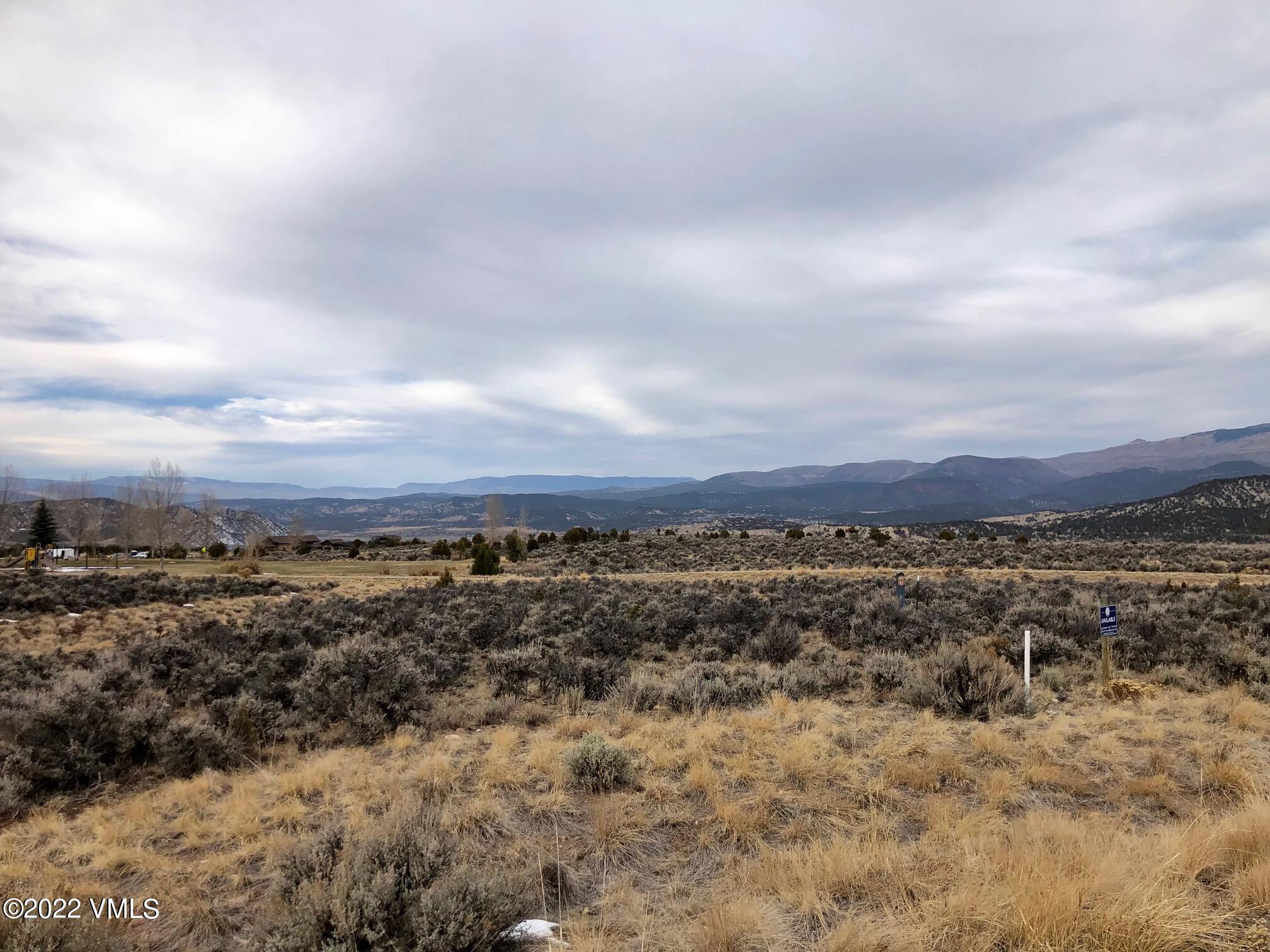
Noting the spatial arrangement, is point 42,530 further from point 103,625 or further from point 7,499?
point 103,625

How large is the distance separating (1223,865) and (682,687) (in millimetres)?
6304

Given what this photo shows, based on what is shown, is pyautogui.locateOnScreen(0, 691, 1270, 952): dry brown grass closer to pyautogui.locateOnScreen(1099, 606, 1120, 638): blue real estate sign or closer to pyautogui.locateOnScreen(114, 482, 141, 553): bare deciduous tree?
pyautogui.locateOnScreen(1099, 606, 1120, 638): blue real estate sign

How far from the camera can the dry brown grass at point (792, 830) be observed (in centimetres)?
361

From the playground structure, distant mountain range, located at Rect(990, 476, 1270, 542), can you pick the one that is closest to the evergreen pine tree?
the playground structure

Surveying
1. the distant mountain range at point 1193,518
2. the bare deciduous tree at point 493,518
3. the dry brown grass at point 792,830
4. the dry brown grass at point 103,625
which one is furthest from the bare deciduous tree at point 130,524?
the distant mountain range at point 1193,518

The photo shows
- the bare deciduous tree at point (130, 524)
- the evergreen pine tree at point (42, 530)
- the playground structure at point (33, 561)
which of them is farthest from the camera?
the bare deciduous tree at point (130, 524)

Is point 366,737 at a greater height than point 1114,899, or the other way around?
point 1114,899

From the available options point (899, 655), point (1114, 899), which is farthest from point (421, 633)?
point (1114, 899)

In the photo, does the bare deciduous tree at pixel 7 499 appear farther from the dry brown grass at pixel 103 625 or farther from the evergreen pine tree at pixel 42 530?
the dry brown grass at pixel 103 625

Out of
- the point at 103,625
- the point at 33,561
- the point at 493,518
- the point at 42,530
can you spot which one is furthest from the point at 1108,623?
the point at 42,530

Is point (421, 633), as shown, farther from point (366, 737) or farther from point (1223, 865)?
point (1223, 865)

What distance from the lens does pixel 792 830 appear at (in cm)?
513

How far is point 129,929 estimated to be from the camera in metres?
4.03

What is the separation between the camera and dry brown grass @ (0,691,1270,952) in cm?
361
